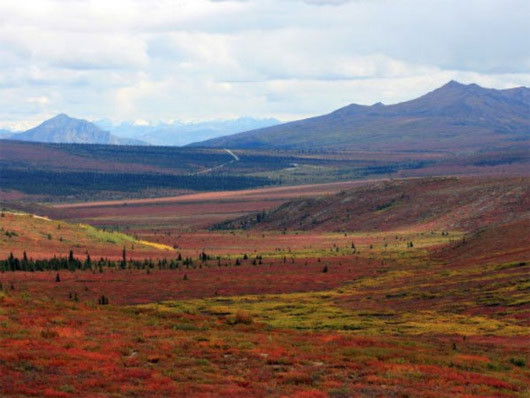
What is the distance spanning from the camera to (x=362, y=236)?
153625mm

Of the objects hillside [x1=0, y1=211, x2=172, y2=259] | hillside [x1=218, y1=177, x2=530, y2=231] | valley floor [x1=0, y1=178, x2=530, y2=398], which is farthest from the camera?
hillside [x1=218, y1=177, x2=530, y2=231]

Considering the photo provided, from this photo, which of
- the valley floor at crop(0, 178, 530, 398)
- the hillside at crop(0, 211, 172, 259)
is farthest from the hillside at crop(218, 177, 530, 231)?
the hillside at crop(0, 211, 172, 259)

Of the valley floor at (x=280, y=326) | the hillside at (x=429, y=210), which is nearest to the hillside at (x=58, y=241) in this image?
the valley floor at (x=280, y=326)

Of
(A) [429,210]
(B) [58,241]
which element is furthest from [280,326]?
(A) [429,210]

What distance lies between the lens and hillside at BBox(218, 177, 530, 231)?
525 ft

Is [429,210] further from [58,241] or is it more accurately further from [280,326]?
[280,326]

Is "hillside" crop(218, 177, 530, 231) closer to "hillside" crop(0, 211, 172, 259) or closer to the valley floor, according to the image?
the valley floor

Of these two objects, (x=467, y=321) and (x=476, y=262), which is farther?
(x=476, y=262)

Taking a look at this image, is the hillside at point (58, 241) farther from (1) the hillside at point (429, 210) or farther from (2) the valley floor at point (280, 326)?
(1) the hillside at point (429, 210)

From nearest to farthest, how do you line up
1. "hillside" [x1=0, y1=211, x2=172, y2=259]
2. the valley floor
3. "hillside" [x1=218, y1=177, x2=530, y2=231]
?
the valley floor → "hillside" [x1=0, y1=211, x2=172, y2=259] → "hillside" [x1=218, y1=177, x2=530, y2=231]

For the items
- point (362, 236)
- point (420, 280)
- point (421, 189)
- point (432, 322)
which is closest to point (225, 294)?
point (420, 280)

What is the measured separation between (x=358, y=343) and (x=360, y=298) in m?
28.6

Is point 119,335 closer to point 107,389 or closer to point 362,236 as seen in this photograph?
point 107,389

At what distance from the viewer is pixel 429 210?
178000mm
